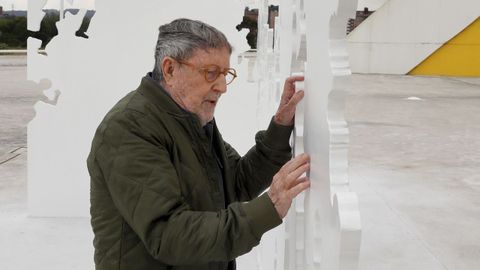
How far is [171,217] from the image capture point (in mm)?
1554

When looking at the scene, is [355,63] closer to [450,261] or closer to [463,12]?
[463,12]

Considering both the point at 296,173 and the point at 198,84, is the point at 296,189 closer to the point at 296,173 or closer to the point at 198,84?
the point at 296,173

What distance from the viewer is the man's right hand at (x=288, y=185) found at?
1.55 m

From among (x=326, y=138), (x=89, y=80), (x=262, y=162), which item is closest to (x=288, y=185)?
(x=326, y=138)

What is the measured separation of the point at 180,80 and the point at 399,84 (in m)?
14.6

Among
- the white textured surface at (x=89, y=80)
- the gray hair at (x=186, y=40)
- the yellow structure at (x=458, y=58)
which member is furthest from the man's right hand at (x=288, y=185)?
the yellow structure at (x=458, y=58)

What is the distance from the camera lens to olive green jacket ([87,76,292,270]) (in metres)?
1.55

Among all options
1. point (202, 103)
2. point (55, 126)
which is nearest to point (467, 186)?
point (55, 126)

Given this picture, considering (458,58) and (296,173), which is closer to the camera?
(296,173)

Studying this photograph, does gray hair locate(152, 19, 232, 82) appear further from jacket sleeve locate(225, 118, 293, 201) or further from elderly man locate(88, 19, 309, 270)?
jacket sleeve locate(225, 118, 293, 201)

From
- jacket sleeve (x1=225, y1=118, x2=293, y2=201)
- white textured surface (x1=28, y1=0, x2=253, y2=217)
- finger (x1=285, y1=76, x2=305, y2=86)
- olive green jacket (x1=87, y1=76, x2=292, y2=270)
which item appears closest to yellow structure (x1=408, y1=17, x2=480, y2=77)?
white textured surface (x1=28, y1=0, x2=253, y2=217)

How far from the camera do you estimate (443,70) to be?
18484mm

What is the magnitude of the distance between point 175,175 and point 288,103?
1.38 feet

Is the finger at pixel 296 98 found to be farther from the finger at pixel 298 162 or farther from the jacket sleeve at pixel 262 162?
the finger at pixel 298 162
